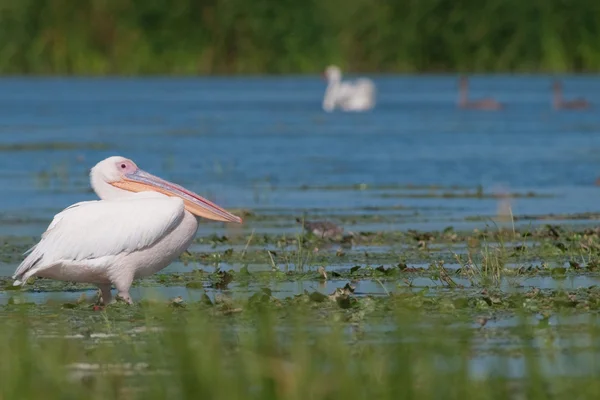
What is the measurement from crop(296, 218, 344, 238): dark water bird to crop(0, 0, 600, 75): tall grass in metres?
29.8

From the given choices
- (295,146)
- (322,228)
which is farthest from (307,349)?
(295,146)

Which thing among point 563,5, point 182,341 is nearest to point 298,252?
point 182,341

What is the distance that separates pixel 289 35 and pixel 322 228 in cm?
3149

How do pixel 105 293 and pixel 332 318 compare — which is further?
pixel 105 293

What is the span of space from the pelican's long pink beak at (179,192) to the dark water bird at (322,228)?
3029 millimetres

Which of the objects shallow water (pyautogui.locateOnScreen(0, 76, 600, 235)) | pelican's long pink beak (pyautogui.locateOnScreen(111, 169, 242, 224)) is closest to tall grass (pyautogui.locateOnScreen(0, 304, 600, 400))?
pelican's long pink beak (pyautogui.locateOnScreen(111, 169, 242, 224))

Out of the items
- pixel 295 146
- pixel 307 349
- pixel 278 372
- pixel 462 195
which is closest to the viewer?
pixel 278 372

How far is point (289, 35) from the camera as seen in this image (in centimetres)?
4309

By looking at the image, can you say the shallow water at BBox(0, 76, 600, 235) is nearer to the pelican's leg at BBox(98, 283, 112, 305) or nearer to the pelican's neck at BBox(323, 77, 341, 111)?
the pelican's neck at BBox(323, 77, 341, 111)

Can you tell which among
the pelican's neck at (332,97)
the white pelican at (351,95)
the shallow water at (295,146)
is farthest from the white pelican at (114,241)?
the pelican's neck at (332,97)

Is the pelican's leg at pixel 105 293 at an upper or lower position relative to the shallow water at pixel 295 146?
lower

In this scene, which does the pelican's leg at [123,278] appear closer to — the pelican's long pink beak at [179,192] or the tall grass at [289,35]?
the pelican's long pink beak at [179,192]

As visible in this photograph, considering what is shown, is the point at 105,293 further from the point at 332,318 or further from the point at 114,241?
the point at 332,318

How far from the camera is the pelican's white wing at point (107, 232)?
323 inches
